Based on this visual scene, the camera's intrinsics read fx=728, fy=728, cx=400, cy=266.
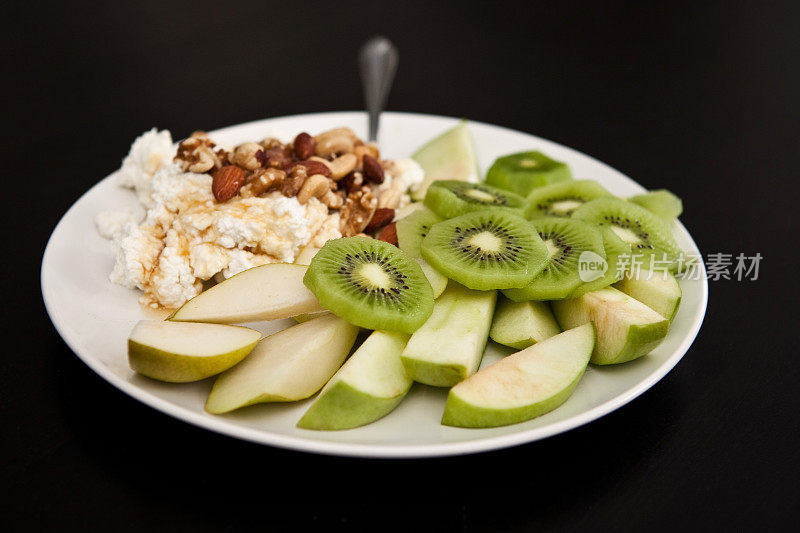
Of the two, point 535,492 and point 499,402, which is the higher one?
point 499,402

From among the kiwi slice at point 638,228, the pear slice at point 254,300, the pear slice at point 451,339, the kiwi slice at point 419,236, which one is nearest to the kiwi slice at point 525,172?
the kiwi slice at point 638,228

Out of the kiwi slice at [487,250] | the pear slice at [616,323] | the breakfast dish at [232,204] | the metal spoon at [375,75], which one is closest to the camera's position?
the pear slice at [616,323]

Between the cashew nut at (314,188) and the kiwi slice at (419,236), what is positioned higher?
the cashew nut at (314,188)

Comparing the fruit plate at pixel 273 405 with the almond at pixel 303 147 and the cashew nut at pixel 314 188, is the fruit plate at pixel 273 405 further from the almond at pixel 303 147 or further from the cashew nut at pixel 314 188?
the almond at pixel 303 147

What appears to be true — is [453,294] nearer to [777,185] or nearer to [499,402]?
[499,402]

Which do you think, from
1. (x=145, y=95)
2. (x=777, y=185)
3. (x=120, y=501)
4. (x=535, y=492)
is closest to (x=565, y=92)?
(x=777, y=185)
